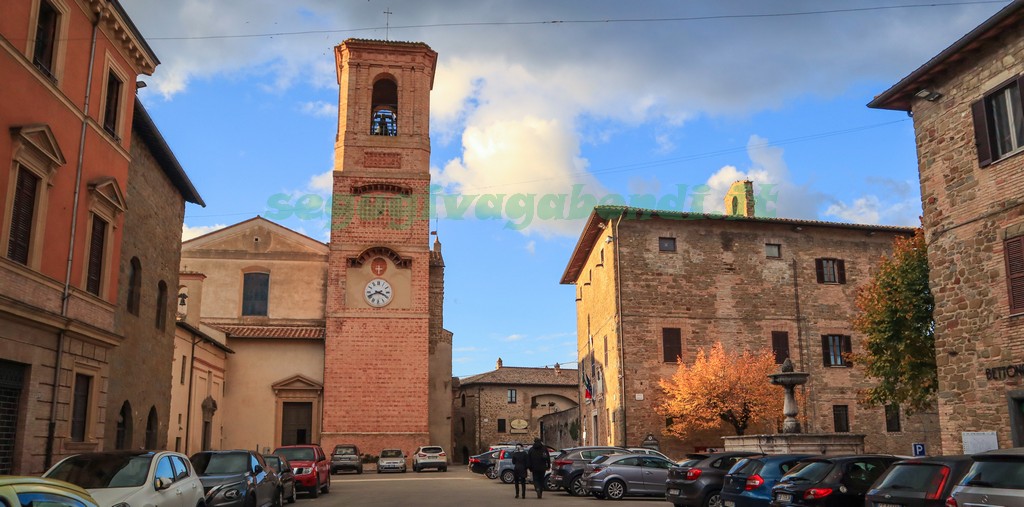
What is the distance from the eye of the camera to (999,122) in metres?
15.5

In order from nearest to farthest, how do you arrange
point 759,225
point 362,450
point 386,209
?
point 759,225 < point 362,450 < point 386,209

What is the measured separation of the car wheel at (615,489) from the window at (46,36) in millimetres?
15089

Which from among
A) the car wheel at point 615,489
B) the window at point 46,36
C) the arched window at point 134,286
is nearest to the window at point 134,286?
the arched window at point 134,286

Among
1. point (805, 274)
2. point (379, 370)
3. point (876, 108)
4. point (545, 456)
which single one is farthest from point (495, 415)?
point (876, 108)

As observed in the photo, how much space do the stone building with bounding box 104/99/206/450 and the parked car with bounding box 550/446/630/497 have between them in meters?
11.1

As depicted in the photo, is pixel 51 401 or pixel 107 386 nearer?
pixel 51 401

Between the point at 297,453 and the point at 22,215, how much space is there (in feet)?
35.3

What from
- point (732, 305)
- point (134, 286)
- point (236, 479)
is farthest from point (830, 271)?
point (236, 479)

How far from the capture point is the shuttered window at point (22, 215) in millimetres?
13922

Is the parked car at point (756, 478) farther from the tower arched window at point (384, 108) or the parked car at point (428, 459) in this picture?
the tower arched window at point (384, 108)

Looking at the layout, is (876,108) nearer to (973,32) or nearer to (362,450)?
(973,32)

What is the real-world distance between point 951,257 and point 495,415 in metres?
54.7

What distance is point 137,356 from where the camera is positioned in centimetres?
2119

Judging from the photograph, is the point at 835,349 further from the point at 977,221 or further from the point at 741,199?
the point at 977,221
